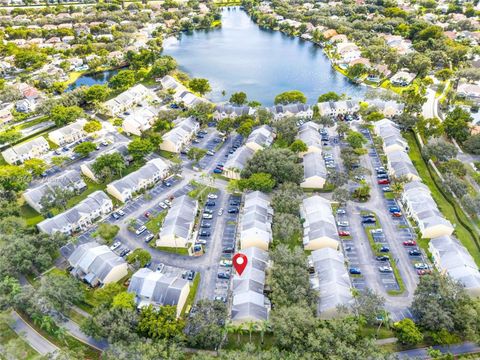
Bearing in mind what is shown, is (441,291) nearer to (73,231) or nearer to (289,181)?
(289,181)

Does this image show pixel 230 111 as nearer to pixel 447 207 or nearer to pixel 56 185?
pixel 56 185

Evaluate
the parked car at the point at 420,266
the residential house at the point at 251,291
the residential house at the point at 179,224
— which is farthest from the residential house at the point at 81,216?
the parked car at the point at 420,266

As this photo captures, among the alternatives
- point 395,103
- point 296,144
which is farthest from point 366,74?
point 296,144

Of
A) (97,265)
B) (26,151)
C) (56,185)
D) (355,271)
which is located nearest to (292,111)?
(355,271)

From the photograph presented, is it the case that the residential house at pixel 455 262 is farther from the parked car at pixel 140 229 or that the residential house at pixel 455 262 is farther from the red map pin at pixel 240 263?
the parked car at pixel 140 229

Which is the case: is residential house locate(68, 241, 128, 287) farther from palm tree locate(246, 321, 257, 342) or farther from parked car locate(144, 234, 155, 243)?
palm tree locate(246, 321, 257, 342)
